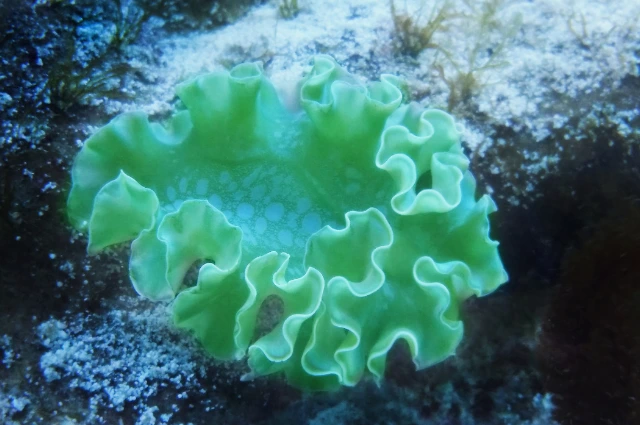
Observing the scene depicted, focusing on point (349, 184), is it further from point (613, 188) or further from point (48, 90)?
point (48, 90)

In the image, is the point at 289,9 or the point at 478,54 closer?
the point at 478,54

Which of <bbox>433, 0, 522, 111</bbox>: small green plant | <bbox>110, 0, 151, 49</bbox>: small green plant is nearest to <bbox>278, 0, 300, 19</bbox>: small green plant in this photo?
<bbox>110, 0, 151, 49</bbox>: small green plant

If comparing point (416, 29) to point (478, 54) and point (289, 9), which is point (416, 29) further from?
point (289, 9)

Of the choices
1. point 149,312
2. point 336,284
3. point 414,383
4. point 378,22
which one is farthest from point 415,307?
point 378,22

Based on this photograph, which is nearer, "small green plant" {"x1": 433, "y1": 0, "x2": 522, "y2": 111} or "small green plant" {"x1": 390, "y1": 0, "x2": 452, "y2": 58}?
"small green plant" {"x1": 433, "y1": 0, "x2": 522, "y2": 111}

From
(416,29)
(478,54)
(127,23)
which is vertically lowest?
(478,54)

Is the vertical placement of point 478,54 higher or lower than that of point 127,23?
lower

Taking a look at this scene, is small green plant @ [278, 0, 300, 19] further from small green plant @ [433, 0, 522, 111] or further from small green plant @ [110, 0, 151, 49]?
small green plant @ [433, 0, 522, 111]

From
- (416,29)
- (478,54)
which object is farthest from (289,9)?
(478,54)

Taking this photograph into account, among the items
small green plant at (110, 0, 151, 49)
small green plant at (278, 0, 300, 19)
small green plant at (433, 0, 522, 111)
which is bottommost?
small green plant at (433, 0, 522, 111)
